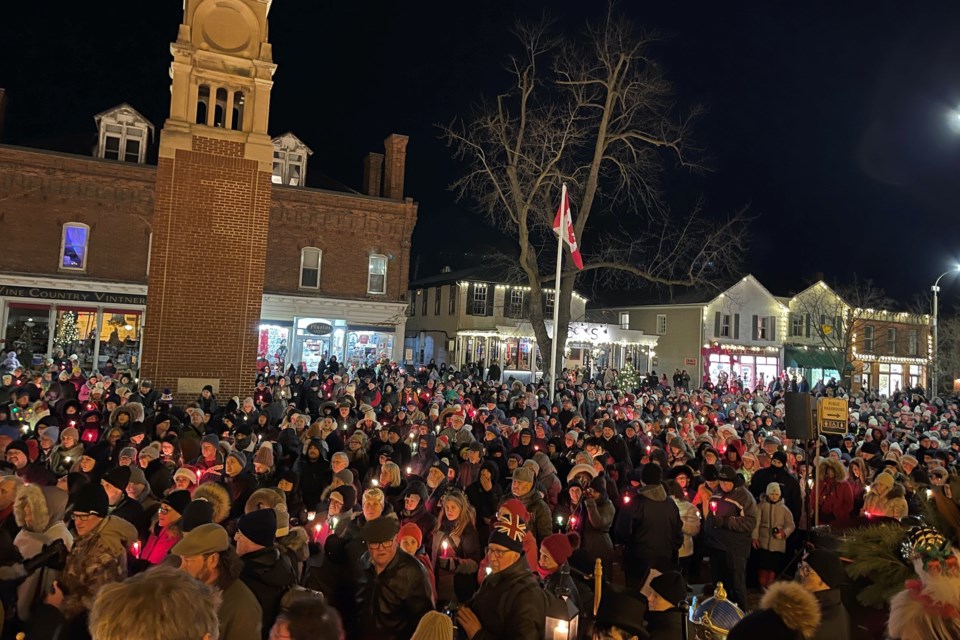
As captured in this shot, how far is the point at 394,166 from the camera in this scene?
95.5 ft

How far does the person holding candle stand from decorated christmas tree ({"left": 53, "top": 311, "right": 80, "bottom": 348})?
24.1 metres

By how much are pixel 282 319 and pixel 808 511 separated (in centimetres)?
2343

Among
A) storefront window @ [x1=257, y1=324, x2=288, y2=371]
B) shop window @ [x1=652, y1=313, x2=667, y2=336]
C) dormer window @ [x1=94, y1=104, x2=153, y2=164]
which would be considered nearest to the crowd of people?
storefront window @ [x1=257, y1=324, x2=288, y2=371]

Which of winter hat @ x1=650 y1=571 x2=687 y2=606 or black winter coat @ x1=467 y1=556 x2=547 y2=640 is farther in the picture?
winter hat @ x1=650 y1=571 x2=687 y2=606

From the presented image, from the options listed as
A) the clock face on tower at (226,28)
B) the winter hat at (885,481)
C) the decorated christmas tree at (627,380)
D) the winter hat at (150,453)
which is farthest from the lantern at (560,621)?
the decorated christmas tree at (627,380)

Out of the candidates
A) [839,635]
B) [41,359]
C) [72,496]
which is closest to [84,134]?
[41,359]

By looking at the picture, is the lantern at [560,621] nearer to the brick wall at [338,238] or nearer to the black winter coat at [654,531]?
the black winter coat at [654,531]

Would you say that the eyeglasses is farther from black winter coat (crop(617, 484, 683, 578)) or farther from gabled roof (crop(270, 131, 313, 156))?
gabled roof (crop(270, 131, 313, 156))

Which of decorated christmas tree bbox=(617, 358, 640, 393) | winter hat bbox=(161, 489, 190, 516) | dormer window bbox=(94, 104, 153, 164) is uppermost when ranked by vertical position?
dormer window bbox=(94, 104, 153, 164)

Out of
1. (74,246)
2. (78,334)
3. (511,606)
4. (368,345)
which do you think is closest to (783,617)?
(511,606)

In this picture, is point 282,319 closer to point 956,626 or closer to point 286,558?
point 286,558

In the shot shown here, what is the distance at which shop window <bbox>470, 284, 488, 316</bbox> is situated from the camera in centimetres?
3528

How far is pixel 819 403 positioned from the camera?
8.69 m

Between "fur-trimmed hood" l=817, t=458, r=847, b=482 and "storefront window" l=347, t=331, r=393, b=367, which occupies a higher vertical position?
"storefront window" l=347, t=331, r=393, b=367
